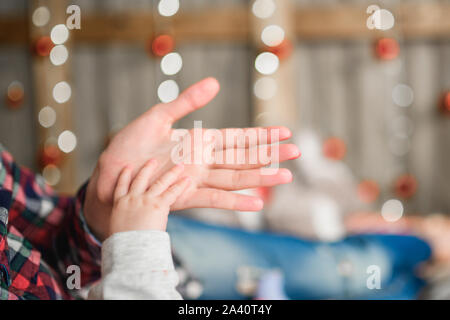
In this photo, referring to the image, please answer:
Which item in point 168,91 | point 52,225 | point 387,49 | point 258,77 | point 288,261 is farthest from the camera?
point 258,77

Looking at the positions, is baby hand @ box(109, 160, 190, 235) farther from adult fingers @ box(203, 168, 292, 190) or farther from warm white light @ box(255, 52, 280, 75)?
warm white light @ box(255, 52, 280, 75)

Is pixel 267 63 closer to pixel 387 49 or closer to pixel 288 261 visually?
pixel 387 49

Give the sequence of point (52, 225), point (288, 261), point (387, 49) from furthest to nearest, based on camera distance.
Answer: point (387, 49) < point (288, 261) < point (52, 225)

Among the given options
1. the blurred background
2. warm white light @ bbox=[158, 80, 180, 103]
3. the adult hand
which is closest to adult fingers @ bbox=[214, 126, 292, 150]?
the adult hand

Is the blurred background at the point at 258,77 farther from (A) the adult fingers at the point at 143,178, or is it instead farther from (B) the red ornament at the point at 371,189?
(A) the adult fingers at the point at 143,178

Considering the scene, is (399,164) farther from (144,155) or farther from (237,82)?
(144,155)

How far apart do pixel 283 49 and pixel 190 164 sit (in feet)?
5.67

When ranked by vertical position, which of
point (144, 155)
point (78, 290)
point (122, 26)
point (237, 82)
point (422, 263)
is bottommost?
point (422, 263)

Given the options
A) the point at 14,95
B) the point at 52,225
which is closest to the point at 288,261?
the point at 52,225

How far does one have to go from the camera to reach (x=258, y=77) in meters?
2.05

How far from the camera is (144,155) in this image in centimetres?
40
